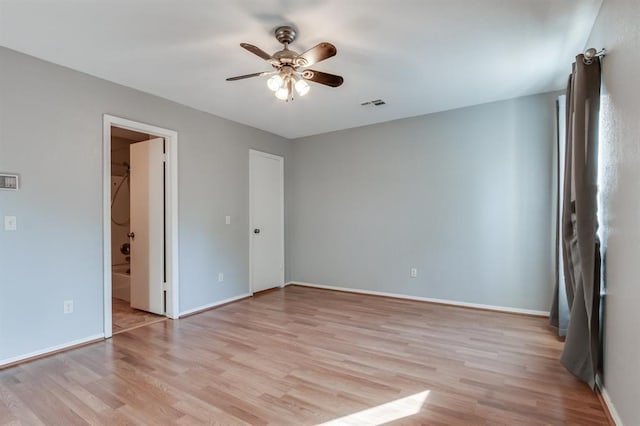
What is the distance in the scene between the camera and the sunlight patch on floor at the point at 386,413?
184 centimetres

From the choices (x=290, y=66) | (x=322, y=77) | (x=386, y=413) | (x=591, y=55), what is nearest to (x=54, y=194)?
(x=290, y=66)

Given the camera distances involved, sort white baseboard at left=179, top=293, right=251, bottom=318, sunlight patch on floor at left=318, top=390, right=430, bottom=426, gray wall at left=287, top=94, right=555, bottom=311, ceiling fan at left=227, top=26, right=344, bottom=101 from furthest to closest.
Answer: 1. white baseboard at left=179, top=293, right=251, bottom=318
2. gray wall at left=287, top=94, right=555, bottom=311
3. ceiling fan at left=227, top=26, right=344, bottom=101
4. sunlight patch on floor at left=318, top=390, right=430, bottom=426

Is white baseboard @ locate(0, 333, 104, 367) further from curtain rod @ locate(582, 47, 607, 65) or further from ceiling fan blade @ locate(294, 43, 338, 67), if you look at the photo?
curtain rod @ locate(582, 47, 607, 65)

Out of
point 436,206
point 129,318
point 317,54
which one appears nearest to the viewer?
point 317,54

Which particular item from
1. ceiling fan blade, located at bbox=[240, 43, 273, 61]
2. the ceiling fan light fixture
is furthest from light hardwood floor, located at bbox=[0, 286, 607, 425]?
ceiling fan blade, located at bbox=[240, 43, 273, 61]

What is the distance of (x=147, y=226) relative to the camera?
395cm

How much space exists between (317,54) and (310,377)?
229 cm

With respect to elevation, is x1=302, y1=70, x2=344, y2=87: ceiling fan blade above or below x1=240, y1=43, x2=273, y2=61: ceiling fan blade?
below

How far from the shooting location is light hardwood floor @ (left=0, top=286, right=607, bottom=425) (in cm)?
190

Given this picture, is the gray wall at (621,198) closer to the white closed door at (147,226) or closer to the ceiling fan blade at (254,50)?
the ceiling fan blade at (254,50)

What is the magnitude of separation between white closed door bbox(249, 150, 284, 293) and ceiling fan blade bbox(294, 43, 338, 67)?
2.60m

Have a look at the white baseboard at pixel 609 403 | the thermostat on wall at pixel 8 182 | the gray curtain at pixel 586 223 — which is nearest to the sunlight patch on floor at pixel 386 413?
the white baseboard at pixel 609 403

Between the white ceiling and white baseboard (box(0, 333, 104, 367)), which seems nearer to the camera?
the white ceiling

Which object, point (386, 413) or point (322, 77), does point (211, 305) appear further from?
point (322, 77)
